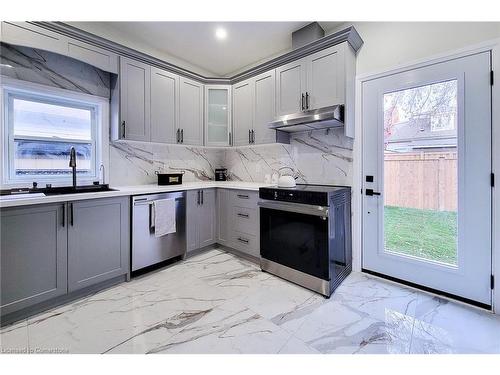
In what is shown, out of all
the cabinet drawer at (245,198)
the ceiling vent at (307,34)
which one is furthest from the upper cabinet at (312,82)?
→ the cabinet drawer at (245,198)

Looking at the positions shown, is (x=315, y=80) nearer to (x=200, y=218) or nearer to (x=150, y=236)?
(x=200, y=218)

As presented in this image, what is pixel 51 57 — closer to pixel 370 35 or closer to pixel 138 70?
pixel 138 70

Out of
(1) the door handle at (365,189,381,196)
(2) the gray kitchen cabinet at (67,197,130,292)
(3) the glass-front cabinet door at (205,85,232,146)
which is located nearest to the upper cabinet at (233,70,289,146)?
(3) the glass-front cabinet door at (205,85,232,146)

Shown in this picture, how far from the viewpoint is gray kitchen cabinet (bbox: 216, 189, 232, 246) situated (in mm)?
3213

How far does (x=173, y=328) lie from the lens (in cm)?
173

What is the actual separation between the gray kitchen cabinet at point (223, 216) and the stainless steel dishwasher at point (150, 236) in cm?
55

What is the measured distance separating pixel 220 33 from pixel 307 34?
1.05 m

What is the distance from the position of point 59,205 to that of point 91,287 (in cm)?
84

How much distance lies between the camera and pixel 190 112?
3.38 metres

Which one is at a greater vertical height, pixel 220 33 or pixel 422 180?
pixel 220 33

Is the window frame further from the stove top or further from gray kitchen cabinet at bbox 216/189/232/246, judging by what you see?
the stove top

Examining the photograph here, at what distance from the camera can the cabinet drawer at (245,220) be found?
2902 millimetres

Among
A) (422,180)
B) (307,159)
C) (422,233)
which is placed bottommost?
(422,233)

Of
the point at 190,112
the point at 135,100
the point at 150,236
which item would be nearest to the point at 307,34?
the point at 190,112
